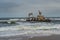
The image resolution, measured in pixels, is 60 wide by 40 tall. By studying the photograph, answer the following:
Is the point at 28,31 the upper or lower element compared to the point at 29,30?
upper

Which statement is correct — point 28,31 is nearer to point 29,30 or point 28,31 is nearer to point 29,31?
point 29,31

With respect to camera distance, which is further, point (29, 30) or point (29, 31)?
point (29, 30)

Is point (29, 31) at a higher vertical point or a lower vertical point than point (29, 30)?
higher

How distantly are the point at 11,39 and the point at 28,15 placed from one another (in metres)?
17.9

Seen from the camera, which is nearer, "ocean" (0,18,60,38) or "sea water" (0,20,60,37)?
"ocean" (0,18,60,38)

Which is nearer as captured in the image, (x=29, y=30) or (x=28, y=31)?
(x=28, y=31)

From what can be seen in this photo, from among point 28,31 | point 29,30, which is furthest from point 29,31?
point 29,30

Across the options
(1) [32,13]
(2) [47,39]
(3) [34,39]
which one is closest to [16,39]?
(3) [34,39]

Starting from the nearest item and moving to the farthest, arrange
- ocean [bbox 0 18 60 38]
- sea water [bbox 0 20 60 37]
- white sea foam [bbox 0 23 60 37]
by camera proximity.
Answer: ocean [bbox 0 18 60 38] → sea water [bbox 0 20 60 37] → white sea foam [bbox 0 23 60 37]

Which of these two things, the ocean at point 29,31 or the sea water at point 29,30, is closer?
the ocean at point 29,31

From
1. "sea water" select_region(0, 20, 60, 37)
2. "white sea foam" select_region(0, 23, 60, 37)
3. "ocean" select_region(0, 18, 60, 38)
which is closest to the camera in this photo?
"ocean" select_region(0, 18, 60, 38)

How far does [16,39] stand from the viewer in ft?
32.6

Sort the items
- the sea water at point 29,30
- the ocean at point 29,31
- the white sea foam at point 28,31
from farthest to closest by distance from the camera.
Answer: the white sea foam at point 28,31 < the sea water at point 29,30 < the ocean at point 29,31

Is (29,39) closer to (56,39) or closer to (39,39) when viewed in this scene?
(39,39)
